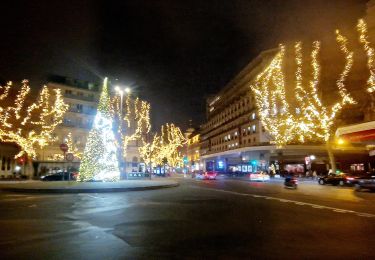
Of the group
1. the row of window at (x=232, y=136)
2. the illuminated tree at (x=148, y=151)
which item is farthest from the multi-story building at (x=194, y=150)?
the illuminated tree at (x=148, y=151)

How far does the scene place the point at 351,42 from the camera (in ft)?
140

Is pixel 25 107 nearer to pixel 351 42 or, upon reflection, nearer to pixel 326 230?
pixel 351 42

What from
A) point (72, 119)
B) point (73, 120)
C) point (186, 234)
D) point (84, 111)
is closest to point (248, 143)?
point (84, 111)

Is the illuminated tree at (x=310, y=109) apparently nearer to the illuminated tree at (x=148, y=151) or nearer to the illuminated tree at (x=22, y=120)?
the illuminated tree at (x=148, y=151)

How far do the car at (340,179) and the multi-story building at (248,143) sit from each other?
594 inches

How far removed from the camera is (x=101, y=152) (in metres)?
31.7

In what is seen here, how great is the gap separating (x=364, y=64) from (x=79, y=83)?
165 ft

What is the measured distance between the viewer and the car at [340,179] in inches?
1330

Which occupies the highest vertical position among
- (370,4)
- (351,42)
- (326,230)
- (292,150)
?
(370,4)

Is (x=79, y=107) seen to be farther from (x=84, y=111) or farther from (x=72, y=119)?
(x=72, y=119)

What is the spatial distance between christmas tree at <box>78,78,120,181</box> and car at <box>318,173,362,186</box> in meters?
21.6

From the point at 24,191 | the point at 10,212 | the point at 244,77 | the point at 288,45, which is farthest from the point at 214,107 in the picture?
the point at 10,212

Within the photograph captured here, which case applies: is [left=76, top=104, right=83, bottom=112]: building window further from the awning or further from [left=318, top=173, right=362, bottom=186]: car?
the awning

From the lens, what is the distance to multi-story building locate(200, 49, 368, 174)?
61.1 metres
